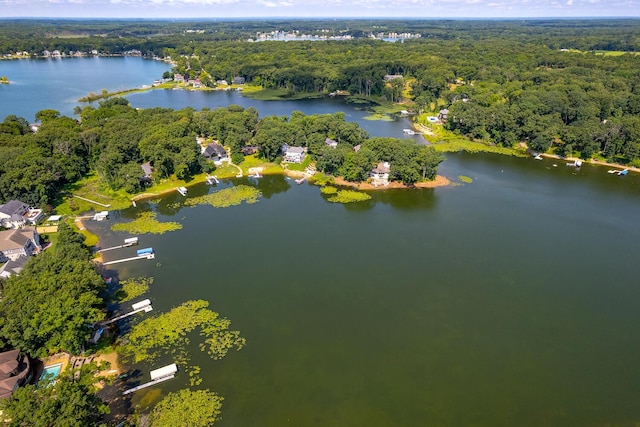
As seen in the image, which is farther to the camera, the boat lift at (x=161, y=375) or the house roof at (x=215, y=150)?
the house roof at (x=215, y=150)

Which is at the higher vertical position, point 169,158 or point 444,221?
point 169,158

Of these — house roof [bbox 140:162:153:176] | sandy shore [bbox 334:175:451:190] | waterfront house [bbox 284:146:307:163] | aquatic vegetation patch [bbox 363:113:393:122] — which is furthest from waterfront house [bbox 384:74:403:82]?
house roof [bbox 140:162:153:176]

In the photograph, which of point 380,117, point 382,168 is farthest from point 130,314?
point 380,117

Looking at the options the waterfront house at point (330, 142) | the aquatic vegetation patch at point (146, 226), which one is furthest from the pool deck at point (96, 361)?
the waterfront house at point (330, 142)

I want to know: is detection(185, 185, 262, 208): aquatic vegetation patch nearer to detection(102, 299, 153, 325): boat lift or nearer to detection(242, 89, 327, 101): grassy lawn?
detection(102, 299, 153, 325): boat lift

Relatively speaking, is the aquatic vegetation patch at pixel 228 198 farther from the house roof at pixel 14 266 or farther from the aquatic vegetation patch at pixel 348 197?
the house roof at pixel 14 266

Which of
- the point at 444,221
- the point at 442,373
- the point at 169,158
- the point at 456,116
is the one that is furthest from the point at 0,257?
the point at 456,116

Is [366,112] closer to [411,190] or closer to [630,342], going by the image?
[411,190]

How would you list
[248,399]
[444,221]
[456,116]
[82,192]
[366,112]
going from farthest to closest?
[366,112] → [456,116] → [82,192] → [444,221] → [248,399]
